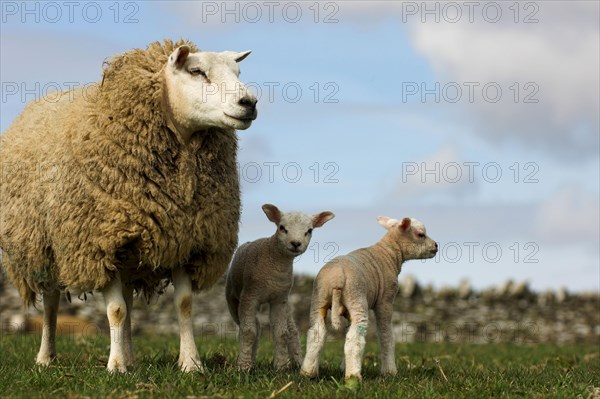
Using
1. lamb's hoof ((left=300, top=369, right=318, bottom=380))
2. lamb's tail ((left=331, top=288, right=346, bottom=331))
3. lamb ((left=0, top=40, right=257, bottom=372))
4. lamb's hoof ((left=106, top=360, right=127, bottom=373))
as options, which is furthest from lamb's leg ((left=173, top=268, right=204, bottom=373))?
lamb's tail ((left=331, top=288, right=346, bottom=331))

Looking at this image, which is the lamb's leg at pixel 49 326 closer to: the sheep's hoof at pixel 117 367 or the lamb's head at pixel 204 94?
the sheep's hoof at pixel 117 367

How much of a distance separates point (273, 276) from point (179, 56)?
2.22 meters

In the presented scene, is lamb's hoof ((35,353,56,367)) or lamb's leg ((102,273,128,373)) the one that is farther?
lamb's hoof ((35,353,56,367))

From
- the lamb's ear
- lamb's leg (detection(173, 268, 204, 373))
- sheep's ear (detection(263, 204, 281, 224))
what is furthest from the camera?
lamb's leg (detection(173, 268, 204, 373))

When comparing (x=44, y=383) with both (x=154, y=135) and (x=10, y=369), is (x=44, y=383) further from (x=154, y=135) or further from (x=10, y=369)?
(x=154, y=135)

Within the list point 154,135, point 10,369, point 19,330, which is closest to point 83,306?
point 19,330

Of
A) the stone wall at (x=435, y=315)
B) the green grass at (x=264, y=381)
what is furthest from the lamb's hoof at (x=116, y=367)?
the stone wall at (x=435, y=315)

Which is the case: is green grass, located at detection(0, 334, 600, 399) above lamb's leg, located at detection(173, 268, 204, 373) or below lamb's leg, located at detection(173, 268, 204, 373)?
below

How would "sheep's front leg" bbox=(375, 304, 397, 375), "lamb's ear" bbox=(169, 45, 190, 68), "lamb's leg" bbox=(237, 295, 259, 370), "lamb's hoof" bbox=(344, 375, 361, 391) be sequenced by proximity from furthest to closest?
1. "sheep's front leg" bbox=(375, 304, 397, 375)
2. "lamb's leg" bbox=(237, 295, 259, 370)
3. "lamb's ear" bbox=(169, 45, 190, 68)
4. "lamb's hoof" bbox=(344, 375, 361, 391)

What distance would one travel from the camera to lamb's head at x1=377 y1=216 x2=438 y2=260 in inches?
381

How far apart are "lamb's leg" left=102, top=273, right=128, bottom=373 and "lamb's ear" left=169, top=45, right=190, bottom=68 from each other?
2102 mm

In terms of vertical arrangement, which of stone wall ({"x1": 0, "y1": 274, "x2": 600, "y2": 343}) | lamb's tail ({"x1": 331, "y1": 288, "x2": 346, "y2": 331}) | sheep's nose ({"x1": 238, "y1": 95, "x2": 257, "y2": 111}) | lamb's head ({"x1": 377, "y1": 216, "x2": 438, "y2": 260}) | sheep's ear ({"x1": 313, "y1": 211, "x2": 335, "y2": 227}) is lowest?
stone wall ({"x1": 0, "y1": 274, "x2": 600, "y2": 343})

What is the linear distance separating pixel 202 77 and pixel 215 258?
1.76 metres

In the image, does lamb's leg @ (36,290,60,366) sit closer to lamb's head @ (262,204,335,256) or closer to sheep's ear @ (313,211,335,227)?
lamb's head @ (262,204,335,256)
